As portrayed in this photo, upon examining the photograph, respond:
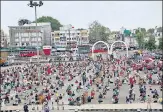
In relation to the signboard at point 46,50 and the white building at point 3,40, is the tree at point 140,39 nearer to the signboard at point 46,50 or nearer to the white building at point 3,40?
the signboard at point 46,50

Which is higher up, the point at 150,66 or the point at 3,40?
the point at 3,40

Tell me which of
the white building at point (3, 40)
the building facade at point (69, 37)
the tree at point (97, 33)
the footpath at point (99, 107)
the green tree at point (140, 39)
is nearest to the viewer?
the footpath at point (99, 107)

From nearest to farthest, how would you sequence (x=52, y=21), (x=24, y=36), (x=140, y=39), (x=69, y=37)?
1. (x=24, y=36)
2. (x=69, y=37)
3. (x=140, y=39)
4. (x=52, y=21)

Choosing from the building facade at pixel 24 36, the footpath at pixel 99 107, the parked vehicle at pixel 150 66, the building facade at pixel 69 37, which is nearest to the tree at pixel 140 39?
the building facade at pixel 69 37

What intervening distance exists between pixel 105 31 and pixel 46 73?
72923 mm

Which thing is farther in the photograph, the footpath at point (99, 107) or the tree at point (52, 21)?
the tree at point (52, 21)

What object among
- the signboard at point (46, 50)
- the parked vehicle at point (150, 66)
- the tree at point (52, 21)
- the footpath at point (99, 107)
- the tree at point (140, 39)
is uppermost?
the tree at point (52, 21)

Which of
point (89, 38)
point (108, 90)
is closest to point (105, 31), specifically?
point (89, 38)

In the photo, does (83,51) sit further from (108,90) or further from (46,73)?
(108,90)

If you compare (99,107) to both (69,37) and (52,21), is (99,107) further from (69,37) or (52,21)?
(52,21)

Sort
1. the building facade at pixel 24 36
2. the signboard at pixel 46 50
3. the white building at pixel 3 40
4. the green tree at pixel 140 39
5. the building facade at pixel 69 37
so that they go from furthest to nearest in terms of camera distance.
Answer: the white building at pixel 3 40, the green tree at pixel 140 39, the building facade at pixel 69 37, the building facade at pixel 24 36, the signboard at pixel 46 50

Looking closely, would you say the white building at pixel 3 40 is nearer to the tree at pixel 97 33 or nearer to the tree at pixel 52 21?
the tree at pixel 52 21

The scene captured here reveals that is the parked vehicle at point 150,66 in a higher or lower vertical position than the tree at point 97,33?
lower

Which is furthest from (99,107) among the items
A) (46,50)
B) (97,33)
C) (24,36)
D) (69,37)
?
(97,33)
